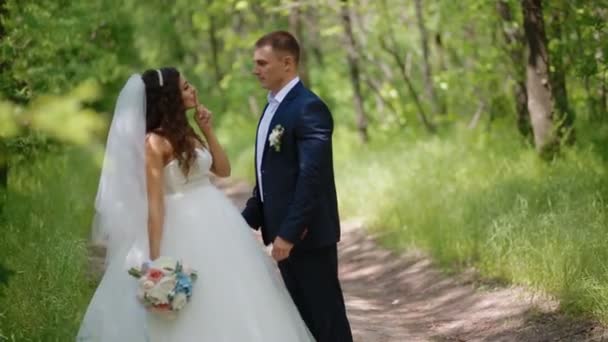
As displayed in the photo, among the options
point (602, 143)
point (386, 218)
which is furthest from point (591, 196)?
point (386, 218)

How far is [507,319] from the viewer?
6945mm

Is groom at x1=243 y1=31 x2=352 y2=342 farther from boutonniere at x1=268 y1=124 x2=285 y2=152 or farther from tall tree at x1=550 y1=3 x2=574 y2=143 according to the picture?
tall tree at x1=550 y1=3 x2=574 y2=143

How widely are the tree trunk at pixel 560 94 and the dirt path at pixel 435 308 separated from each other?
225 cm

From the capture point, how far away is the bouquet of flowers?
470 cm

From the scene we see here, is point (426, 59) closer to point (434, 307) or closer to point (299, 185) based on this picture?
point (434, 307)

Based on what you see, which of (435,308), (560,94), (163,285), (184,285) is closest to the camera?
(163,285)

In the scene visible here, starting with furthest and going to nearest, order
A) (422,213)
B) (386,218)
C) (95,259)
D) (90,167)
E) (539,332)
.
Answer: (90,167)
(386,218)
(422,213)
(95,259)
(539,332)

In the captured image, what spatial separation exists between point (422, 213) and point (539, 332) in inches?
151

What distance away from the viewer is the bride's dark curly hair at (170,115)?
502cm

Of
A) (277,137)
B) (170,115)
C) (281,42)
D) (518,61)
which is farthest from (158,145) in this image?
(518,61)

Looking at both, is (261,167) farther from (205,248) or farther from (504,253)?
(504,253)

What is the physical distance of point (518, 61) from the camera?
12.8 m

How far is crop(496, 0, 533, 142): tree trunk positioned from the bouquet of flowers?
7.97 m

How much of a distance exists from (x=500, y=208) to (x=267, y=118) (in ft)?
13.9
